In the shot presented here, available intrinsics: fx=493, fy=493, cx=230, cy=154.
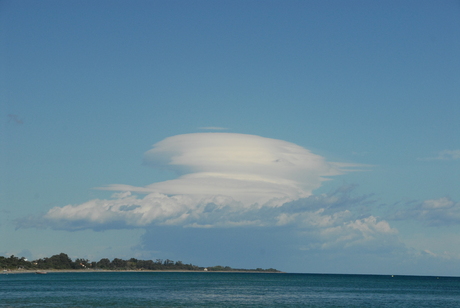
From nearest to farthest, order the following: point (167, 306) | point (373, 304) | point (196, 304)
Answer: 1. point (167, 306)
2. point (196, 304)
3. point (373, 304)

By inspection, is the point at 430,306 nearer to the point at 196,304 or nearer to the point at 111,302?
the point at 196,304

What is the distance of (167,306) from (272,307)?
1715cm

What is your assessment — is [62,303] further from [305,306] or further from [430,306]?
[430,306]

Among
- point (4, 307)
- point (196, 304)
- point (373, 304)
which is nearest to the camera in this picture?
point (4, 307)

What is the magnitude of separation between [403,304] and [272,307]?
95.6 feet

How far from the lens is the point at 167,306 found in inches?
3066

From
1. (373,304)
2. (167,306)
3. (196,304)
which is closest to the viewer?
(167,306)

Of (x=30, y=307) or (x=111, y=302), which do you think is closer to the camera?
(x=30, y=307)

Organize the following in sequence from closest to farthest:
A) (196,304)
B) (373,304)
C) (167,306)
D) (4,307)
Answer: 1. (4,307)
2. (167,306)
3. (196,304)
4. (373,304)

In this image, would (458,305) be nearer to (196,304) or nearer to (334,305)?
(334,305)

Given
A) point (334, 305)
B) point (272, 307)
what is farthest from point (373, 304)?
point (272, 307)

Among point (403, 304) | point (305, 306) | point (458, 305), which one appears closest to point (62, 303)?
point (305, 306)

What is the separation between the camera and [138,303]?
272 ft

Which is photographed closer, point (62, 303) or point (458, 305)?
point (62, 303)
